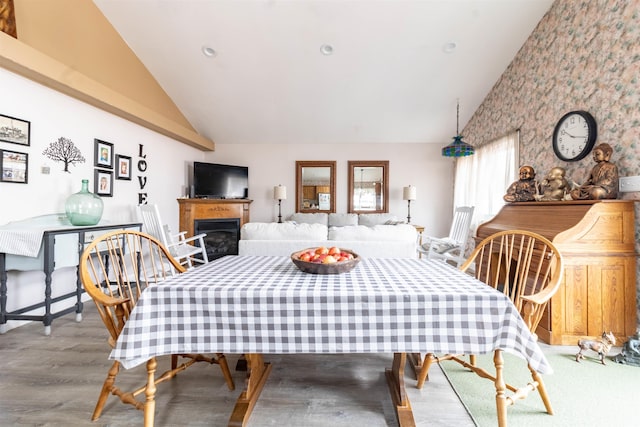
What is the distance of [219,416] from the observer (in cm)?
149

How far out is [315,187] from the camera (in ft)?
20.1

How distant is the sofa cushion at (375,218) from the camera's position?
5711mm

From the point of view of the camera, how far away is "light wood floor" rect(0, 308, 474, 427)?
147 centimetres

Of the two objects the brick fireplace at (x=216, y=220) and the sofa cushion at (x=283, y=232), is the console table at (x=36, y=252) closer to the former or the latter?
the sofa cushion at (x=283, y=232)

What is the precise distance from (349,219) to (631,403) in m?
4.41

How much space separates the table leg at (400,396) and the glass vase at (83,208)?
2.87 metres

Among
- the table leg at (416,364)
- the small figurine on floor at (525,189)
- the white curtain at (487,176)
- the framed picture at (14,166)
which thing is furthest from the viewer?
the white curtain at (487,176)

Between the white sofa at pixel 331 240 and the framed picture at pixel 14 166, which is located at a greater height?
the framed picture at pixel 14 166

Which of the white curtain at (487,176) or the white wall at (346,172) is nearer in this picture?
the white curtain at (487,176)

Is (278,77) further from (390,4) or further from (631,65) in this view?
(631,65)

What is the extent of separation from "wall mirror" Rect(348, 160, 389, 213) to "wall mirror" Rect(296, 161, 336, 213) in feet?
1.27

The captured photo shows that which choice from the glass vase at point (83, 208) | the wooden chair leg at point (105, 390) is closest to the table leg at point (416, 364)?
the wooden chair leg at point (105, 390)

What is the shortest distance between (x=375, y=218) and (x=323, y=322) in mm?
4716

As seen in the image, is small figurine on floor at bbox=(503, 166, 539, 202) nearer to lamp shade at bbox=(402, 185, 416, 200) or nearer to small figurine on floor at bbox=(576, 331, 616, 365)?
small figurine on floor at bbox=(576, 331, 616, 365)
